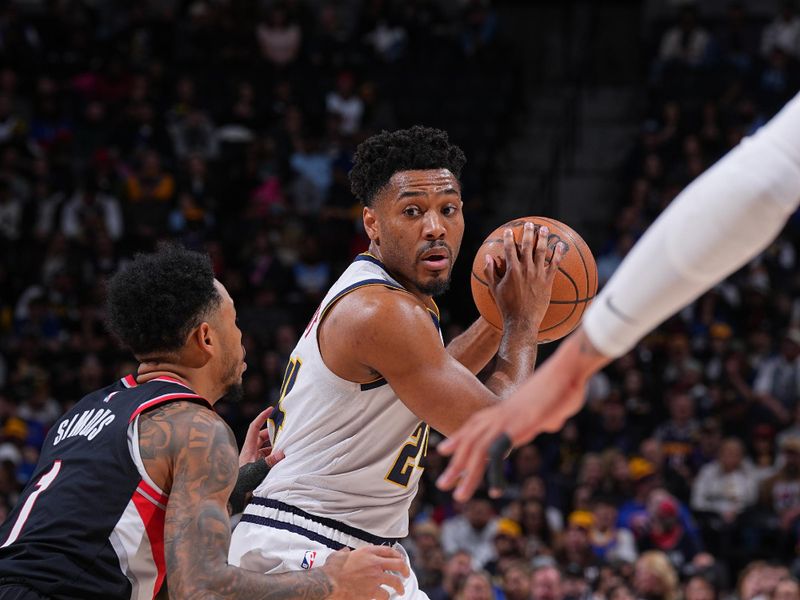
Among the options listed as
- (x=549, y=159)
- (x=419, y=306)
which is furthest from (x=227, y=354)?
(x=549, y=159)

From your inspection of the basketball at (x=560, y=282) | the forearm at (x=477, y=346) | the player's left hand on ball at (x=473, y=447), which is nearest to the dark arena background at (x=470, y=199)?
the forearm at (x=477, y=346)

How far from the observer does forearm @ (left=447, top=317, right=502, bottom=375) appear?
4.66m

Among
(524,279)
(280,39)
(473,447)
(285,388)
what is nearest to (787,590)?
(524,279)

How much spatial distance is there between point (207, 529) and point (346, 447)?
0.89 m

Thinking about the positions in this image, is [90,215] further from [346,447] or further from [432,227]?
[346,447]

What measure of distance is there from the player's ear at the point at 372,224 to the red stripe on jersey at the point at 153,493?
139cm

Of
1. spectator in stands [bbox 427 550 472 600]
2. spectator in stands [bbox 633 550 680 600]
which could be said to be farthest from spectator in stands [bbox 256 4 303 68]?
spectator in stands [bbox 633 550 680 600]

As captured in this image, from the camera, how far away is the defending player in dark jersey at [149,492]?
10.8 ft

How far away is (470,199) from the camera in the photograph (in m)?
13.7

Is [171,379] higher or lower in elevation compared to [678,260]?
lower

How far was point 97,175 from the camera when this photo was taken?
45.0ft

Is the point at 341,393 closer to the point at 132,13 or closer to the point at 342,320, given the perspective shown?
the point at 342,320

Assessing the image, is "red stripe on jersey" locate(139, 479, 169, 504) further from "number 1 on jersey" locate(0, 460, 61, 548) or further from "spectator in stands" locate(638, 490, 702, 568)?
"spectator in stands" locate(638, 490, 702, 568)

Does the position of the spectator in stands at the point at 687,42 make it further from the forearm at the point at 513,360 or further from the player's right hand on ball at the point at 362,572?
the player's right hand on ball at the point at 362,572
